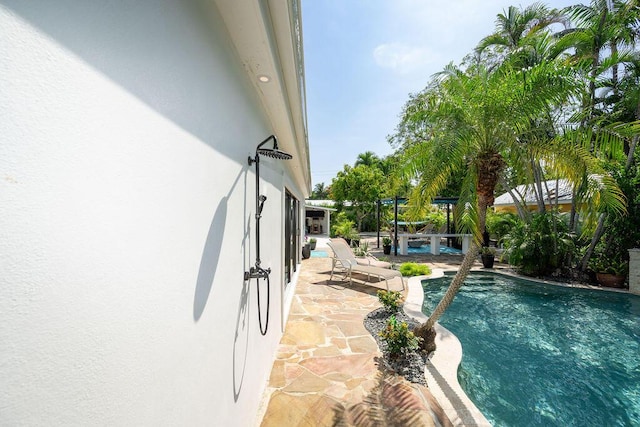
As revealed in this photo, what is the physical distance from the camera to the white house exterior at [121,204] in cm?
71

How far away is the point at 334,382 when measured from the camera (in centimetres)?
401

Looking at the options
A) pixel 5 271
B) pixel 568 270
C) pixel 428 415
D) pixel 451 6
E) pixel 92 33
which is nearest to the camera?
pixel 5 271

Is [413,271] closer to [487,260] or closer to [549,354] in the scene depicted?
[487,260]

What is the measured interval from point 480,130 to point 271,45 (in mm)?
4384

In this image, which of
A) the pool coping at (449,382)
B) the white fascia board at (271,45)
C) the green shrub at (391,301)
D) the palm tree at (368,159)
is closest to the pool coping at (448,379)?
the pool coping at (449,382)

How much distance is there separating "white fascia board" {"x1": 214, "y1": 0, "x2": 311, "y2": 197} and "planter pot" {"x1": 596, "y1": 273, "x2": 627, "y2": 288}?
13696 millimetres

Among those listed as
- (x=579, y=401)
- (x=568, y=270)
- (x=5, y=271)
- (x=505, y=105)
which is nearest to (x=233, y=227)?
(x=5, y=271)

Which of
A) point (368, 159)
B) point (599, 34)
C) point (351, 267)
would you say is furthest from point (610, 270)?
point (368, 159)

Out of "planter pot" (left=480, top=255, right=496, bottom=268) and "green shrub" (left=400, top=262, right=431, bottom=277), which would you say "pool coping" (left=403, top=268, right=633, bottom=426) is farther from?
"planter pot" (left=480, top=255, right=496, bottom=268)

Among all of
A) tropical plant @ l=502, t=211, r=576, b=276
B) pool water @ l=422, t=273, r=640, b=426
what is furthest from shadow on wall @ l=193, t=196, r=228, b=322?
tropical plant @ l=502, t=211, r=576, b=276

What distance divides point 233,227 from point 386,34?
809cm

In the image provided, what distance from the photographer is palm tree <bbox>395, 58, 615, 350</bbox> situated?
4559 millimetres

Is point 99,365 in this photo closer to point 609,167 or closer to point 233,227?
point 233,227

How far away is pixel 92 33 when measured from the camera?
939 millimetres
